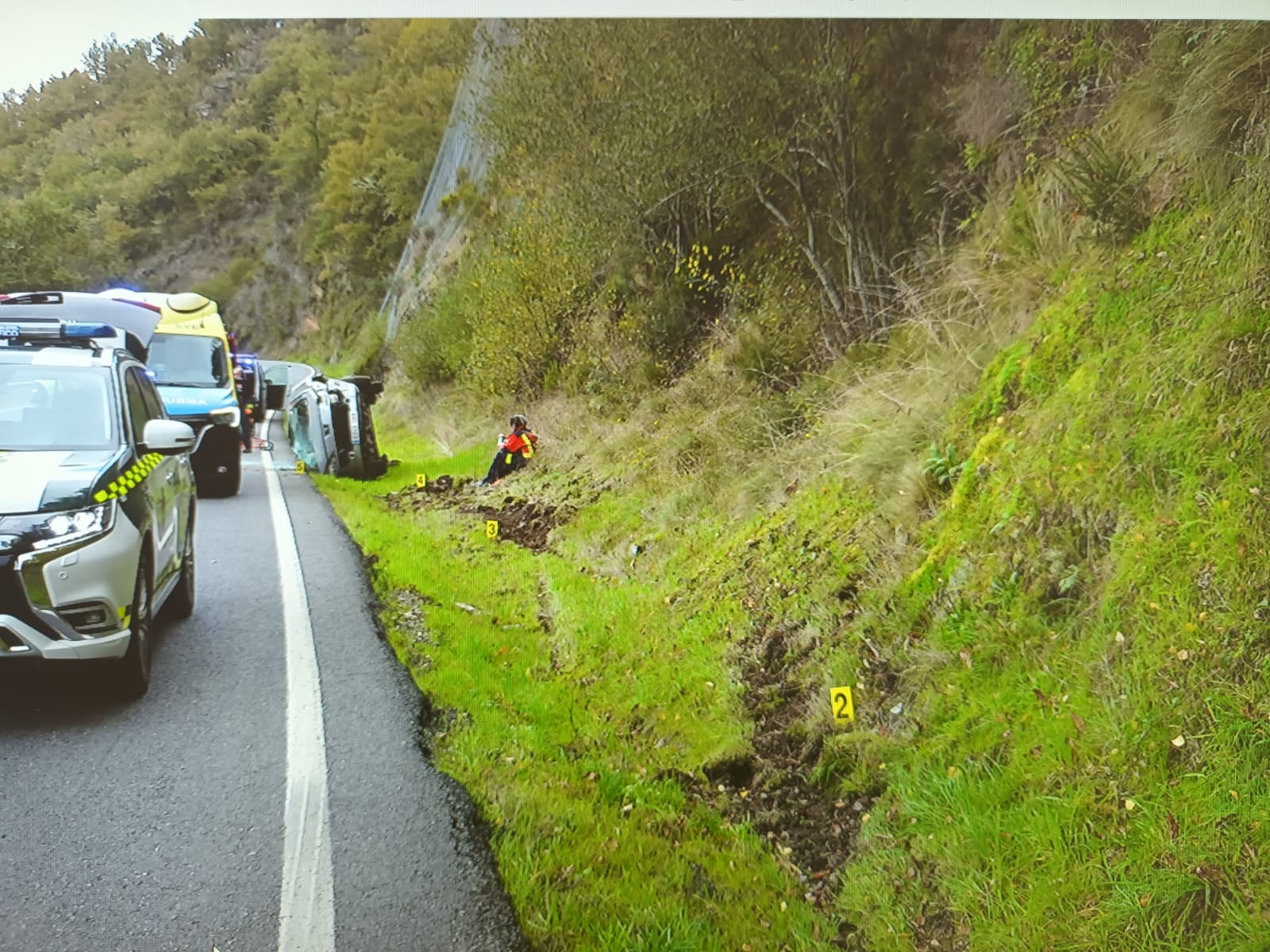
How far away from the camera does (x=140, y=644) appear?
9.47 feet

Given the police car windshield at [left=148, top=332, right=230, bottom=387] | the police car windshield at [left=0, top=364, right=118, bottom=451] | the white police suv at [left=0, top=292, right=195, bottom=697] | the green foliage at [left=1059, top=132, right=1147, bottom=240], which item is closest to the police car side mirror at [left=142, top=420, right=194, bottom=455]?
the white police suv at [left=0, top=292, right=195, bottom=697]

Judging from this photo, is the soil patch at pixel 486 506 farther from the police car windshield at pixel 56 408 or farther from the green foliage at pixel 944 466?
the green foliage at pixel 944 466

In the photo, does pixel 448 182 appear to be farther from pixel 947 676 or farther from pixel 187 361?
pixel 947 676

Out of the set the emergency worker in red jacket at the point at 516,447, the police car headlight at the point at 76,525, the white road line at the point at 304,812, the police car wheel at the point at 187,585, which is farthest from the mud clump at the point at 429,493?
the police car headlight at the point at 76,525

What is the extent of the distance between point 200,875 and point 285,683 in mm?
1136

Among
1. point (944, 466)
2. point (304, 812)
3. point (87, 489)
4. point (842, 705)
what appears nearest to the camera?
point (304, 812)

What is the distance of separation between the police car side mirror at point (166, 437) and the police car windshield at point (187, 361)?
1.66 feet

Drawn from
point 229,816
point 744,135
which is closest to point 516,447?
point 744,135

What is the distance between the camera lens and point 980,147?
Result: 14.6ft

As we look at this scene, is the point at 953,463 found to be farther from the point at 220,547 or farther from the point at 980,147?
the point at 220,547

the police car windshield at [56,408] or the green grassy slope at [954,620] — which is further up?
the police car windshield at [56,408]

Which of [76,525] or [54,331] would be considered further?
[54,331]

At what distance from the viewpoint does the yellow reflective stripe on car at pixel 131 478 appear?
2.86 m

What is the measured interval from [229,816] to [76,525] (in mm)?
1072
